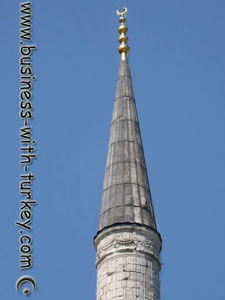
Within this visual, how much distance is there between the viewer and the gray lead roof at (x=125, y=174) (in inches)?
967

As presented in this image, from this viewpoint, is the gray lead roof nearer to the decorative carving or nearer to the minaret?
the minaret

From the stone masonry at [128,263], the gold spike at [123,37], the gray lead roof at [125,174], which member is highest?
the gold spike at [123,37]

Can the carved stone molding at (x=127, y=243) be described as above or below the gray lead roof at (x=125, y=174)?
below

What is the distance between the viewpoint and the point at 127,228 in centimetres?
2417

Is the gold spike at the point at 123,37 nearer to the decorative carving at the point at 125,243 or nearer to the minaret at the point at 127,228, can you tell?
the minaret at the point at 127,228

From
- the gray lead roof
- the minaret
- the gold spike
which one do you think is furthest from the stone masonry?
the gold spike

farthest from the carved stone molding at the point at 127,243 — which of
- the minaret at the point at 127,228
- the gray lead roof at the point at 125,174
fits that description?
the gray lead roof at the point at 125,174

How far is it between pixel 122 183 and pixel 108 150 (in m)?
1.67

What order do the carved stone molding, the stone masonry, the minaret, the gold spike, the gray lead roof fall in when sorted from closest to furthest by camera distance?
1. the stone masonry
2. the minaret
3. the carved stone molding
4. the gray lead roof
5. the gold spike

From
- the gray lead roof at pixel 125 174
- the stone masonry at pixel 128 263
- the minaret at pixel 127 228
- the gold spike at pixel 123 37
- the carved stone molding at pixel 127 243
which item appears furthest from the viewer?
the gold spike at pixel 123 37

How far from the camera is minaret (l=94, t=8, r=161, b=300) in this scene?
23.2m

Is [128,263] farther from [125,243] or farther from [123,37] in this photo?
[123,37]

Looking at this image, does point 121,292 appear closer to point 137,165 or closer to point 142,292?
point 142,292

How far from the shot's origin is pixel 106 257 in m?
24.0
